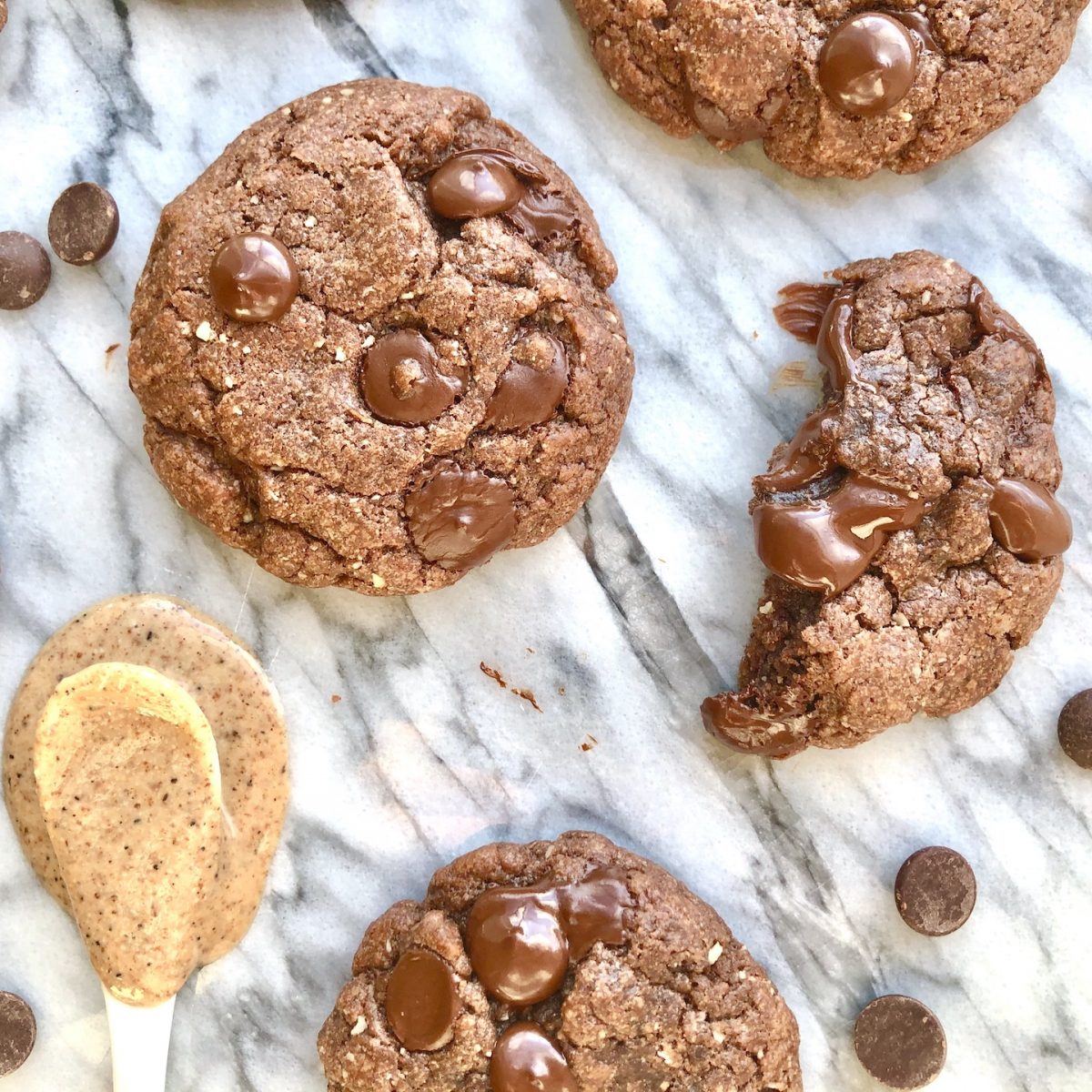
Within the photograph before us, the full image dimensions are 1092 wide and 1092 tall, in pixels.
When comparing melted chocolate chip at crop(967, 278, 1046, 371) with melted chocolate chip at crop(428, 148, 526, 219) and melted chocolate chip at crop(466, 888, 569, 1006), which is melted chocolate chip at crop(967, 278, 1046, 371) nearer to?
melted chocolate chip at crop(428, 148, 526, 219)

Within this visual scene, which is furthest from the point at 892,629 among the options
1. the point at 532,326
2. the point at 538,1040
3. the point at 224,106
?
the point at 224,106

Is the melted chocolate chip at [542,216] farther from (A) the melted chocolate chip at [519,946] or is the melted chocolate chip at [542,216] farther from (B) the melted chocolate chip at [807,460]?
(A) the melted chocolate chip at [519,946]

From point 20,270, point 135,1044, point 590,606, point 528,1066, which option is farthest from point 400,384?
point 135,1044

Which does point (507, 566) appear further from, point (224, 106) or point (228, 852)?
point (224, 106)

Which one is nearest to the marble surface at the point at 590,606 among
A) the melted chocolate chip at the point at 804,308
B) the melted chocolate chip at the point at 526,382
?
the melted chocolate chip at the point at 804,308

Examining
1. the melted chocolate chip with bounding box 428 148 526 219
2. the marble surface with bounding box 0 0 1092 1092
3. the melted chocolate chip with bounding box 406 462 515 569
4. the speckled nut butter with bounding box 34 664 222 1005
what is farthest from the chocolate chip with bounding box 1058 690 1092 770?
the speckled nut butter with bounding box 34 664 222 1005

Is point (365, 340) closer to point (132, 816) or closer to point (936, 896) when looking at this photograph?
point (132, 816)
